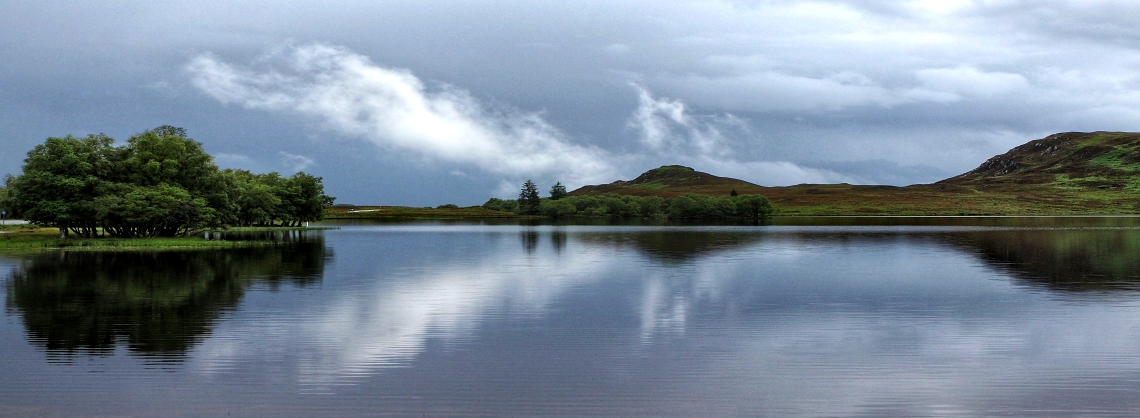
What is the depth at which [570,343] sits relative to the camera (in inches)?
839

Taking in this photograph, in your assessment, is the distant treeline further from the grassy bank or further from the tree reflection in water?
the tree reflection in water

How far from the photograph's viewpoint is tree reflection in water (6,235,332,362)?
21562 mm

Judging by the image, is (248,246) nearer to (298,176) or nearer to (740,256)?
(740,256)

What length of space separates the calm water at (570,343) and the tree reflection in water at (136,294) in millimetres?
166

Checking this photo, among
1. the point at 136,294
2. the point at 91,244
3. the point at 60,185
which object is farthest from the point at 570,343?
Answer: the point at 60,185

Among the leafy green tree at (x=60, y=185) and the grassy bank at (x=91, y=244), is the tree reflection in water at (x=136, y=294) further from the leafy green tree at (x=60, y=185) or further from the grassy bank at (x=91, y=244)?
the leafy green tree at (x=60, y=185)

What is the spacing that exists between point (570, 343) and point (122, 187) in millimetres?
66577

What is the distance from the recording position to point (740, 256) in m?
56.8

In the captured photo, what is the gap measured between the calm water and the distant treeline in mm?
27793

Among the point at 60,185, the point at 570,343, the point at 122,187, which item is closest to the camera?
the point at 570,343

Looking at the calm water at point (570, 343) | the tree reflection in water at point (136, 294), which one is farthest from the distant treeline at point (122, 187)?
the calm water at point (570, 343)

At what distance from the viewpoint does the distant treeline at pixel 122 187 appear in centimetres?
6900

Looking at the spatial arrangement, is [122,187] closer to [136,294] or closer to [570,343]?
[136,294]

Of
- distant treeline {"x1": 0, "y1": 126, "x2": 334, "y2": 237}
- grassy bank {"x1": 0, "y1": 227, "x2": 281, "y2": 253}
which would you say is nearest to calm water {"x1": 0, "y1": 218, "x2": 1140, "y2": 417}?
grassy bank {"x1": 0, "y1": 227, "x2": 281, "y2": 253}
